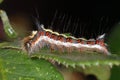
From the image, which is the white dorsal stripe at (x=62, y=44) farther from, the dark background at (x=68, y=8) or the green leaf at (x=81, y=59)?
the dark background at (x=68, y=8)

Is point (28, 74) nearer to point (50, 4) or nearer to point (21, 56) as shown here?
point (21, 56)

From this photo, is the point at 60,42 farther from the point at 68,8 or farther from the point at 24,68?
the point at 68,8

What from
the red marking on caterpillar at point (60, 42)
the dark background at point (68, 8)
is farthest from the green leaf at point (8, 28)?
the dark background at point (68, 8)

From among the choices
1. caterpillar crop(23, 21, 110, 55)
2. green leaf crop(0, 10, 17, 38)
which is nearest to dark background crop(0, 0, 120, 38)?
caterpillar crop(23, 21, 110, 55)

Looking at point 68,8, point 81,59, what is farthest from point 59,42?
point 68,8

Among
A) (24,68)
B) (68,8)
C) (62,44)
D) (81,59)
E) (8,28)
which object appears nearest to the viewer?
(81,59)

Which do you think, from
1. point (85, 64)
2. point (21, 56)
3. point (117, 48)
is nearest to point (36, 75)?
point (21, 56)

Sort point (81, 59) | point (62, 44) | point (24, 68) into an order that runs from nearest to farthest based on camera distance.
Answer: point (81, 59) < point (24, 68) < point (62, 44)
